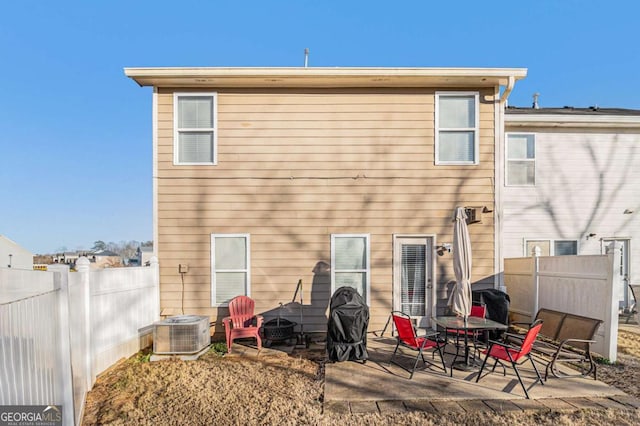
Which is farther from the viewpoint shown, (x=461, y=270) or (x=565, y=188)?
(x=565, y=188)

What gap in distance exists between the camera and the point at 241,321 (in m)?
6.15

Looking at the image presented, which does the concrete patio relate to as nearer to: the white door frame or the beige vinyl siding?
the white door frame

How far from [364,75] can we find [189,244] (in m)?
4.56

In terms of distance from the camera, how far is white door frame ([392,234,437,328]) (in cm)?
666

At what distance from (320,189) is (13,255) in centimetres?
1509

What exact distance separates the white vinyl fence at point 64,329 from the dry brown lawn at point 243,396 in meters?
0.37

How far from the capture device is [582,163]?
29.1ft

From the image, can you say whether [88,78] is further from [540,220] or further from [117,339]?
[540,220]

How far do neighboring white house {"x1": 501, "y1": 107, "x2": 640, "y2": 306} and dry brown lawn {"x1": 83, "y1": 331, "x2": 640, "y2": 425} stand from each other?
152 inches

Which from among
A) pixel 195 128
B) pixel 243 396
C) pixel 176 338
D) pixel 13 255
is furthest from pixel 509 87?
pixel 13 255

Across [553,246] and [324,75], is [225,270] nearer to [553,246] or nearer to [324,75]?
[324,75]

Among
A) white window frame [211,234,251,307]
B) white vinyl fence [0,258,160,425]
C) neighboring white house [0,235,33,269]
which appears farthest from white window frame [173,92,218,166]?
neighboring white house [0,235,33,269]

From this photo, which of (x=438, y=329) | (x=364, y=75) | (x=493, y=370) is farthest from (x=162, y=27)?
(x=493, y=370)

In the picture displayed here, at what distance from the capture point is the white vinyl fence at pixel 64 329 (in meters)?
2.09
